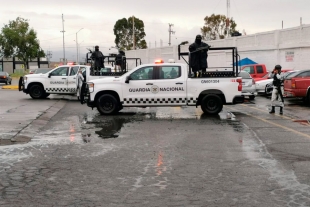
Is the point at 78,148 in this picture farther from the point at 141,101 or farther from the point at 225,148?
the point at 141,101

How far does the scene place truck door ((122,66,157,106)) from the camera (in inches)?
635

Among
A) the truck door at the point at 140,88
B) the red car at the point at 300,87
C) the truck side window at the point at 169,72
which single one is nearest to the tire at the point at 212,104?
the truck side window at the point at 169,72

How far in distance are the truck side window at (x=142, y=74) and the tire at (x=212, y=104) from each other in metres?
2.01

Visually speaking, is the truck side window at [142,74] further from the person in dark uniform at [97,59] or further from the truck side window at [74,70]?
the truck side window at [74,70]

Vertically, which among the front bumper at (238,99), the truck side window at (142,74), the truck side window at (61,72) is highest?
the truck side window at (61,72)

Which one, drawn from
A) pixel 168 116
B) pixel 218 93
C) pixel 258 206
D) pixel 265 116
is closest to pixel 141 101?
pixel 168 116

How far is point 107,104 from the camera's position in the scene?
54.4 feet

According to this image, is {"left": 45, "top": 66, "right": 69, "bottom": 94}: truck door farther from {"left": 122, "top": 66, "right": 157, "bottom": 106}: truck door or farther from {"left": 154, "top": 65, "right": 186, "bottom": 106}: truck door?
{"left": 154, "top": 65, "right": 186, "bottom": 106}: truck door

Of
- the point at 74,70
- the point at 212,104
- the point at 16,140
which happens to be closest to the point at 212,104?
the point at 212,104

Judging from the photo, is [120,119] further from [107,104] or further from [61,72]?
[61,72]

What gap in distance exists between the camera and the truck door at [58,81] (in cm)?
2405

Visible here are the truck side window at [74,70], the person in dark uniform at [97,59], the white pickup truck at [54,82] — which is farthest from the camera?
the truck side window at [74,70]

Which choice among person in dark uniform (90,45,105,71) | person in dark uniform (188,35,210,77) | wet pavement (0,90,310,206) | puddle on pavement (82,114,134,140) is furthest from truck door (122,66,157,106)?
person in dark uniform (90,45,105,71)

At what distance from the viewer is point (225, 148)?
387 inches
